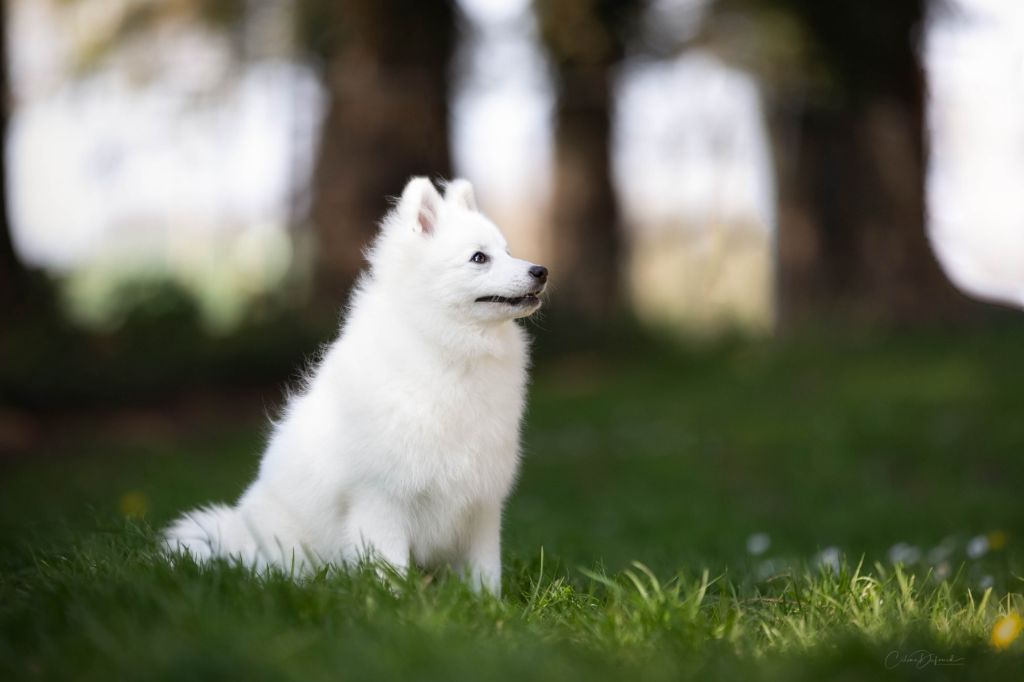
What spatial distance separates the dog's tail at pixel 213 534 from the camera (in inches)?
142

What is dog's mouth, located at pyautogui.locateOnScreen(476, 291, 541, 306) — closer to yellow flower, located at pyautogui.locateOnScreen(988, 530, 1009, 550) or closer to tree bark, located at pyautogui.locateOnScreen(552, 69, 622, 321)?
yellow flower, located at pyautogui.locateOnScreen(988, 530, 1009, 550)

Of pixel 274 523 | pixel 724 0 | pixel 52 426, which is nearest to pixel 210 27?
pixel 52 426

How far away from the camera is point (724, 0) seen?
1079 centimetres

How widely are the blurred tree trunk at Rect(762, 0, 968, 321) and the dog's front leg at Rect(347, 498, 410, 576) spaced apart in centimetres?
Result: 848

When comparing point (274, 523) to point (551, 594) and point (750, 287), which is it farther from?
point (750, 287)

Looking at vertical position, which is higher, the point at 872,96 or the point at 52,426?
the point at 872,96

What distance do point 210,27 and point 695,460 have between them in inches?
268

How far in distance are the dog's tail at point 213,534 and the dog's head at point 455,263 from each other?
99 cm

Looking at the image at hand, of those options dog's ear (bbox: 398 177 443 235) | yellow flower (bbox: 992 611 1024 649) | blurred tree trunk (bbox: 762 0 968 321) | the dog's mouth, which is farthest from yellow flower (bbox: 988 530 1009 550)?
blurred tree trunk (bbox: 762 0 968 321)

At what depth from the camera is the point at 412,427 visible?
3.42 m

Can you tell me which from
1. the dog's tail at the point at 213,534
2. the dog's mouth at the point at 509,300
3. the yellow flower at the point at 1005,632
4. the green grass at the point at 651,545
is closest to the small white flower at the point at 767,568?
the green grass at the point at 651,545

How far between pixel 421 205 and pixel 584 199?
32.6 ft

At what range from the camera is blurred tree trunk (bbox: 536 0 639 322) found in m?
12.5

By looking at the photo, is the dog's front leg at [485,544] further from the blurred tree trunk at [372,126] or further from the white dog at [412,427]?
the blurred tree trunk at [372,126]
